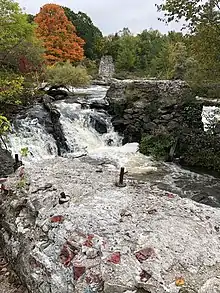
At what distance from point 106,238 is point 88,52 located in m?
37.2

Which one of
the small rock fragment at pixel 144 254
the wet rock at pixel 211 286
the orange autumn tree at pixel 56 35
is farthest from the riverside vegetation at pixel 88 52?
the wet rock at pixel 211 286

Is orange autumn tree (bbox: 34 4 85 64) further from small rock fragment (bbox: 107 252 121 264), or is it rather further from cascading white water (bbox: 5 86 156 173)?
small rock fragment (bbox: 107 252 121 264)

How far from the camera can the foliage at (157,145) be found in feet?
36.6

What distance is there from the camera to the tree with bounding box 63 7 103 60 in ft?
126

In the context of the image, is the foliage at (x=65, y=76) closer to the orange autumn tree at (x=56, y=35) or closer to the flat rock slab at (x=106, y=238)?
the orange autumn tree at (x=56, y=35)

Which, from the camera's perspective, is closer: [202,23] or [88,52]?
[202,23]

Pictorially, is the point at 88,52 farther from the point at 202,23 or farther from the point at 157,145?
the point at 202,23

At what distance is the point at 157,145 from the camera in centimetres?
1145

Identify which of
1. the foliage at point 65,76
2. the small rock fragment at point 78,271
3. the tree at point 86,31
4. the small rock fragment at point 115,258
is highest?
the tree at point 86,31

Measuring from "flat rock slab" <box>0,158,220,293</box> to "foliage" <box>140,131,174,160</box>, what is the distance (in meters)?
6.43

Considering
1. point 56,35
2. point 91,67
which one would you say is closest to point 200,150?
point 56,35

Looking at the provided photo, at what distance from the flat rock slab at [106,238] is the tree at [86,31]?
3537cm

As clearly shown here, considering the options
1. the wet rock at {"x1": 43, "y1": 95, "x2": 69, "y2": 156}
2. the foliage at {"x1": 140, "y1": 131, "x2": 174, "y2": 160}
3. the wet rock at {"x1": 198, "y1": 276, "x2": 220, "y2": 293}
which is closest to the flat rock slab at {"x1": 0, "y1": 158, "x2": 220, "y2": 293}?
the wet rock at {"x1": 198, "y1": 276, "x2": 220, "y2": 293}

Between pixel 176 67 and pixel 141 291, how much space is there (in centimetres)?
2152
